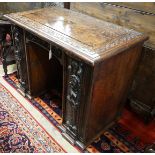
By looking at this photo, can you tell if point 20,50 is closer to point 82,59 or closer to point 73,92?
point 73,92

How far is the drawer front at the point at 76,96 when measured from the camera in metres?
1.31

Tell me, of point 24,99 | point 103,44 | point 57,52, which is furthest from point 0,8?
point 103,44

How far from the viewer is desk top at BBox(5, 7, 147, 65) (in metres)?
1.25

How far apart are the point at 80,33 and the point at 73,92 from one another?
1.43 ft

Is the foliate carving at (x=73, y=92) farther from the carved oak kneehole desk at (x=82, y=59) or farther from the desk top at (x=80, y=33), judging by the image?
the desk top at (x=80, y=33)

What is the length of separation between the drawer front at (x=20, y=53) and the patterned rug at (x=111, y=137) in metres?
0.23

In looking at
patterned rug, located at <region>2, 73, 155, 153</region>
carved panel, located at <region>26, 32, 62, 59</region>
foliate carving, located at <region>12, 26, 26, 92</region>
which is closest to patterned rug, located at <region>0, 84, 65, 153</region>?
patterned rug, located at <region>2, 73, 155, 153</region>

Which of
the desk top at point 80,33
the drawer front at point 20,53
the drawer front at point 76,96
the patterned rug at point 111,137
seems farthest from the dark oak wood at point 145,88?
the drawer front at point 20,53

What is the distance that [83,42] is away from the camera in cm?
133

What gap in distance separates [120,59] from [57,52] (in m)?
0.46

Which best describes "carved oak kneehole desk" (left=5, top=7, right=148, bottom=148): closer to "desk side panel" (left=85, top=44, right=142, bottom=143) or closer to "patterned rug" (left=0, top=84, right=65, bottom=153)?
"desk side panel" (left=85, top=44, right=142, bottom=143)

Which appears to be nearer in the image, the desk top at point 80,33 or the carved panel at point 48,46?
the desk top at point 80,33

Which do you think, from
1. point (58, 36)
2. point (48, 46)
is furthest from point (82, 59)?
point (48, 46)

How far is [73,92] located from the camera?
4.78 ft
